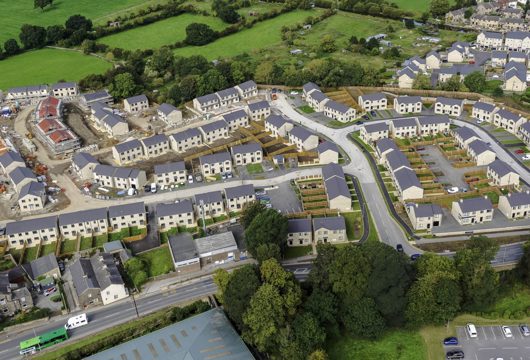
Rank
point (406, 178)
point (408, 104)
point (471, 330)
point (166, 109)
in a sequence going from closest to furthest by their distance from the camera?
point (471, 330) → point (406, 178) → point (408, 104) → point (166, 109)

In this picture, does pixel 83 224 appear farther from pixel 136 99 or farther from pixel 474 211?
pixel 474 211

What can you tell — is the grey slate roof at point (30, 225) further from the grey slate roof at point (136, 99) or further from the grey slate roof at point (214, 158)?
the grey slate roof at point (136, 99)

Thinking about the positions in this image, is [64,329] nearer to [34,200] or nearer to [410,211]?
[34,200]

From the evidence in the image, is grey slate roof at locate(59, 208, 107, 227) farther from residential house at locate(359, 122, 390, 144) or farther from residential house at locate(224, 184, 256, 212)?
residential house at locate(359, 122, 390, 144)

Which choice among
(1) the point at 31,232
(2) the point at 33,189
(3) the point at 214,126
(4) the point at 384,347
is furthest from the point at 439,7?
(1) the point at 31,232

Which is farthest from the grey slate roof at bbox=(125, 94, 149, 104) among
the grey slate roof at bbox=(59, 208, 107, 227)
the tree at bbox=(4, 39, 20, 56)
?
the tree at bbox=(4, 39, 20, 56)

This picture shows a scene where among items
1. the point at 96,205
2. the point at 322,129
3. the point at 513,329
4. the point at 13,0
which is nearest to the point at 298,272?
the point at 513,329

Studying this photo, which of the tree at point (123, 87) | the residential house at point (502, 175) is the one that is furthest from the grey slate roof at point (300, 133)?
the tree at point (123, 87)
